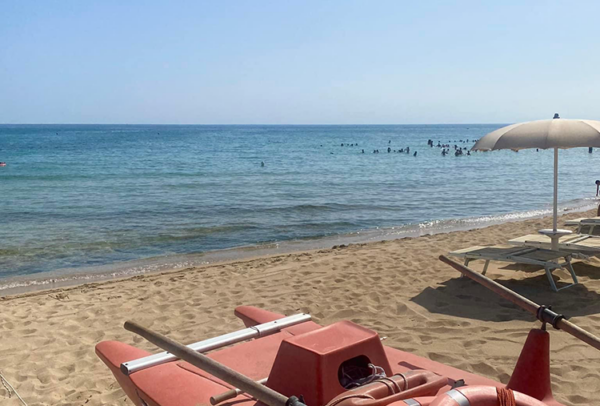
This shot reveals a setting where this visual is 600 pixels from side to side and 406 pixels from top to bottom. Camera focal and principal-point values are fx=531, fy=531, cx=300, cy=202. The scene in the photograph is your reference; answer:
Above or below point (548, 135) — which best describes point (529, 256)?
below

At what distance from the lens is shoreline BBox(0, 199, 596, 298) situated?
30.1 ft

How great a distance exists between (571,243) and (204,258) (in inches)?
263

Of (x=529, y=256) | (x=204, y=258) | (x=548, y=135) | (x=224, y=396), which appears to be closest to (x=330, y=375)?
(x=224, y=396)

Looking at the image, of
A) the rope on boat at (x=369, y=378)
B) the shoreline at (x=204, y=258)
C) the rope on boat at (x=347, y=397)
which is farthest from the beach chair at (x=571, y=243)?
the rope on boat at (x=347, y=397)

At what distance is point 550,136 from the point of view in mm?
6398

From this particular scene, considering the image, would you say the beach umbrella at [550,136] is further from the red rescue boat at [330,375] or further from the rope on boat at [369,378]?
the rope on boat at [369,378]

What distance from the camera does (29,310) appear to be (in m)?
7.05

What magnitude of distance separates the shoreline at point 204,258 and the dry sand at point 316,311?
2.66ft

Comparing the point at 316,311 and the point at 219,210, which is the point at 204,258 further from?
the point at 219,210

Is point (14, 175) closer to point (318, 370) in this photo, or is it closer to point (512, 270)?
point (512, 270)

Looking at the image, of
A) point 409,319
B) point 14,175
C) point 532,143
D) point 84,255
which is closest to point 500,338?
point 409,319

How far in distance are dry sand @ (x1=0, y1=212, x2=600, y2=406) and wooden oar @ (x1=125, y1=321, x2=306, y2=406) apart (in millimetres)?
1933

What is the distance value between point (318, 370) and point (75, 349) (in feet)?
13.5

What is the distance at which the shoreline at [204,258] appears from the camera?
30.1ft
